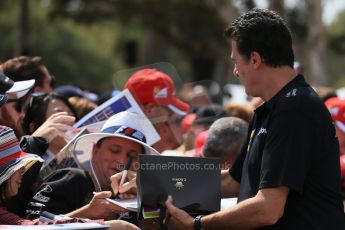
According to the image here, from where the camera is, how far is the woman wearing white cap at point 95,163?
467cm

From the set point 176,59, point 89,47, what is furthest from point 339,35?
point 176,59

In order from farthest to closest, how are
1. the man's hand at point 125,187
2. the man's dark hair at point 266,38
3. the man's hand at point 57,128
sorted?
the man's hand at point 57,128 < the man's hand at point 125,187 < the man's dark hair at point 266,38

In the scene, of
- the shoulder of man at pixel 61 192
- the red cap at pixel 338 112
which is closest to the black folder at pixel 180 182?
the shoulder of man at pixel 61 192

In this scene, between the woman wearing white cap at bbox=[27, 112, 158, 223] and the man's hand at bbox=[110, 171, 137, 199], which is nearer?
the man's hand at bbox=[110, 171, 137, 199]

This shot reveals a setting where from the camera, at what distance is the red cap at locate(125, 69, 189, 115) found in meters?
6.53

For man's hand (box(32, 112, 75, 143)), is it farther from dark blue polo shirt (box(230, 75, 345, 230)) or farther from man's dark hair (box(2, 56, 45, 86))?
dark blue polo shirt (box(230, 75, 345, 230))

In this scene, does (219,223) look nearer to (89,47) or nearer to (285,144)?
(285,144)

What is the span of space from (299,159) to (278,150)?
4.5 inches

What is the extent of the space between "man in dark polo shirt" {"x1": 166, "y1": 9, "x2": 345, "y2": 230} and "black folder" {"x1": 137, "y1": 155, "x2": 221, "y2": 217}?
0.07 meters

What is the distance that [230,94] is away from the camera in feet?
48.2

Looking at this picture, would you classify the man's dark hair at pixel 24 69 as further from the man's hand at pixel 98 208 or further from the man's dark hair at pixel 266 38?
the man's dark hair at pixel 266 38

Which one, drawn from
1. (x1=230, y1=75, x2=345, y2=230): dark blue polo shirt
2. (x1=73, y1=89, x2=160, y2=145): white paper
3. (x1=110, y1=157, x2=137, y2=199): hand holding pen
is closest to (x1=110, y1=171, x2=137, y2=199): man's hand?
(x1=110, y1=157, x2=137, y2=199): hand holding pen

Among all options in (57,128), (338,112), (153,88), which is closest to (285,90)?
(57,128)

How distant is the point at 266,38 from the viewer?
4113 millimetres
